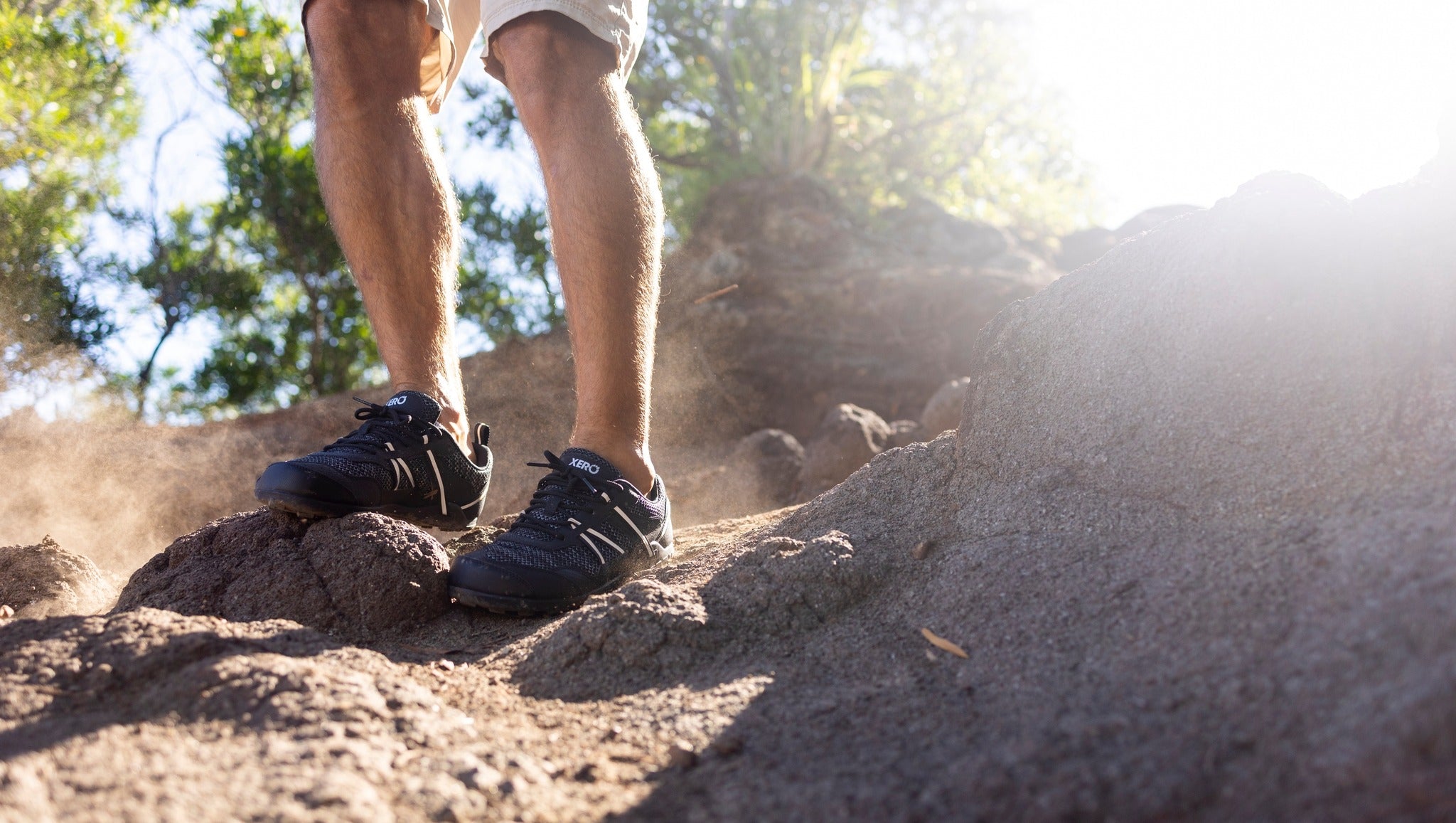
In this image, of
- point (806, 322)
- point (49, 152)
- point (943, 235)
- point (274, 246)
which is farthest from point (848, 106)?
point (49, 152)

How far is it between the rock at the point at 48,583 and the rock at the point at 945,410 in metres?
2.82

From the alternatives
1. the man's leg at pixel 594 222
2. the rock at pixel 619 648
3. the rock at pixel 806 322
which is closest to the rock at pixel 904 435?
the rock at pixel 806 322

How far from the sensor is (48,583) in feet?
7.00

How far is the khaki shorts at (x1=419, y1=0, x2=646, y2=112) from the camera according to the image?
193 centimetres

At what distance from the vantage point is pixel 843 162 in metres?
7.75

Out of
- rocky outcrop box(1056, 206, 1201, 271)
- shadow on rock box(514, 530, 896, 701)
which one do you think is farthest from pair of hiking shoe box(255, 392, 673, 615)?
rocky outcrop box(1056, 206, 1201, 271)

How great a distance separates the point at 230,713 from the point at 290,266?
6157 mm

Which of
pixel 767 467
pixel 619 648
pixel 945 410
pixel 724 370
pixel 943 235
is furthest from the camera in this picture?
pixel 943 235

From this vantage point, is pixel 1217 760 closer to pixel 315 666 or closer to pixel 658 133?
pixel 315 666

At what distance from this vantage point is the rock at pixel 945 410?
3.78 meters

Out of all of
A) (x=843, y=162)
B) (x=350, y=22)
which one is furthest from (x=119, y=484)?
(x=843, y=162)

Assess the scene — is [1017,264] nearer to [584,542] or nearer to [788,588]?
[584,542]

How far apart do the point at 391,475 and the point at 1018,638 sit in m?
1.29

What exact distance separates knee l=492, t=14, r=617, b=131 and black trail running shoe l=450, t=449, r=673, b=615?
0.71m
